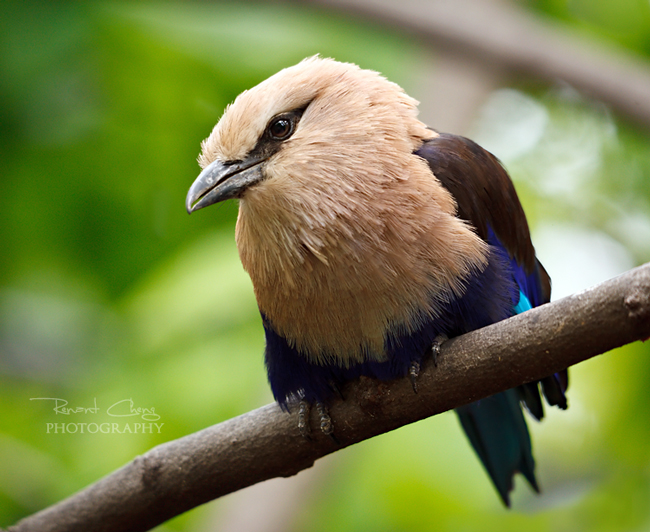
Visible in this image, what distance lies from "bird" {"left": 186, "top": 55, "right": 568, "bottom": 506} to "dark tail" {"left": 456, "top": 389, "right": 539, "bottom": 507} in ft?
1.99

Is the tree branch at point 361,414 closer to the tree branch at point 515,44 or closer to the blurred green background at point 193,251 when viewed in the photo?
the blurred green background at point 193,251

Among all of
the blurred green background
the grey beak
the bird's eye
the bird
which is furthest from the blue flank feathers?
the blurred green background

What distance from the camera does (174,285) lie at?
395cm

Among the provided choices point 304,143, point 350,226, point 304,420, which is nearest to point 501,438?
point 304,420

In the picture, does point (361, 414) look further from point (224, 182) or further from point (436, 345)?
point (224, 182)

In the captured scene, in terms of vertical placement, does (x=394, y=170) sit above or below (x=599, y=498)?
above

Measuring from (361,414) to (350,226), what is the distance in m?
0.48

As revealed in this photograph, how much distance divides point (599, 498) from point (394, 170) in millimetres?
2612

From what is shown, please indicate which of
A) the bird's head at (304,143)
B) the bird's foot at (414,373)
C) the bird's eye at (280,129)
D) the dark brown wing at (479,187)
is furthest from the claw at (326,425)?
the bird's eye at (280,129)

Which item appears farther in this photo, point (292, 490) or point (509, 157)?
point (509, 157)

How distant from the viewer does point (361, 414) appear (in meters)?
1.86

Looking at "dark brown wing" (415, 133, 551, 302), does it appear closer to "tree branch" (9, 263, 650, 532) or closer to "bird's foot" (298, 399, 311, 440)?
"tree branch" (9, 263, 650, 532)

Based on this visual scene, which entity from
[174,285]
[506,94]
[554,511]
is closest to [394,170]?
[174,285]

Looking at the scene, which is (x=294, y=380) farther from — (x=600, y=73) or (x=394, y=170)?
(x=600, y=73)
